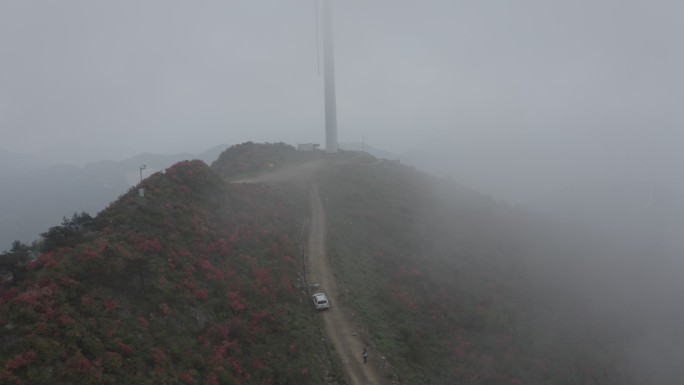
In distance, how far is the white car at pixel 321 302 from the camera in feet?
97.1

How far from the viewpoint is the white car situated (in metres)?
29.6

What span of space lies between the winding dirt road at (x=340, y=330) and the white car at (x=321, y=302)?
40 centimetres

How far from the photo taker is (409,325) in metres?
31.4

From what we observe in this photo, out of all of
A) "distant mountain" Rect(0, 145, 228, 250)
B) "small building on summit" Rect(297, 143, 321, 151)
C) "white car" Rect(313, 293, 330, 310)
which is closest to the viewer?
"white car" Rect(313, 293, 330, 310)

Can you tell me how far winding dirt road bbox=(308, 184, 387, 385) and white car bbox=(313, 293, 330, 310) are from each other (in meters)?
0.40

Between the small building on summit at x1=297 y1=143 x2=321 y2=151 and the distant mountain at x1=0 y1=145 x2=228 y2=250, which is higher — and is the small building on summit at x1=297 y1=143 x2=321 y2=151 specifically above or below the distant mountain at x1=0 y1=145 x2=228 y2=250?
above

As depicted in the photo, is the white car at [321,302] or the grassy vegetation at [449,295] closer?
the white car at [321,302]

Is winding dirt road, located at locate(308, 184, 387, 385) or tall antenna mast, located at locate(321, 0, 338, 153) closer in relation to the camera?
winding dirt road, located at locate(308, 184, 387, 385)

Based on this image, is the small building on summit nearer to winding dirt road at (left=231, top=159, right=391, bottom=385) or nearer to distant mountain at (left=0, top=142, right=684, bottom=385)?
distant mountain at (left=0, top=142, right=684, bottom=385)

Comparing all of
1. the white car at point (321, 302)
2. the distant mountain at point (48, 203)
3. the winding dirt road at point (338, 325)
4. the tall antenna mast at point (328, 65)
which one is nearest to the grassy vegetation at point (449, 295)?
the winding dirt road at point (338, 325)

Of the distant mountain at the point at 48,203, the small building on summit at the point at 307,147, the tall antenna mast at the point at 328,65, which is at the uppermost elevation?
the tall antenna mast at the point at 328,65

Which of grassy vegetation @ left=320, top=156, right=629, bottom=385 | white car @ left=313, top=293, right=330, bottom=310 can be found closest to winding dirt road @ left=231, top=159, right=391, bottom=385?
white car @ left=313, top=293, right=330, bottom=310

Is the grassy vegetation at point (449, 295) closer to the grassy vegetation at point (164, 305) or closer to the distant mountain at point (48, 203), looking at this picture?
the grassy vegetation at point (164, 305)

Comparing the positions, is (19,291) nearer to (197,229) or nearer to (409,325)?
(197,229)
